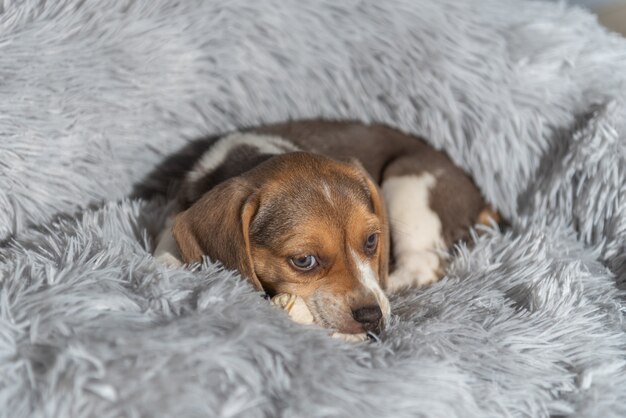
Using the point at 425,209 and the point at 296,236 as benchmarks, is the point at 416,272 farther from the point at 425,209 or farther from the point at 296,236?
the point at 296,236

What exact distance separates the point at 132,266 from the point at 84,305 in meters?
0.31

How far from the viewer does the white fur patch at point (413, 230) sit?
3.26 meters

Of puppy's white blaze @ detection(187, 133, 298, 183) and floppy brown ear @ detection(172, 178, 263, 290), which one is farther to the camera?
puppy's white blaze @ detection(187, 133, 298, 183)

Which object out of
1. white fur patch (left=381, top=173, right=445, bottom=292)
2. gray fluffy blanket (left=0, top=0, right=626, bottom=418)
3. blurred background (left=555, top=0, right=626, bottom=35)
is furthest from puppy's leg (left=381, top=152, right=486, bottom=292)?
blurred background (left=555, top=0, right=626, bottom=35)

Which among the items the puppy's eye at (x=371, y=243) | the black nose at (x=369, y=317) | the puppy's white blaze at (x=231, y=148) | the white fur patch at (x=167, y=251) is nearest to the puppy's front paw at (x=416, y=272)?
the puppy's eye at (x=371, y=243)

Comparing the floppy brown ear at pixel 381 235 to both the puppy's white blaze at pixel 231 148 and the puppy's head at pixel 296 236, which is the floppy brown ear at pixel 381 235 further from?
Result: the puppy's white blaze at pixel 231 148

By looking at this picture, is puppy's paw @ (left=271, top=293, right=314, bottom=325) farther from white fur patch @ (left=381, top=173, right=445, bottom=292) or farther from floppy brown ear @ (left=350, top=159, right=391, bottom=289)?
white fur patch @ (left=381, top=173, right=445, bottom=292)

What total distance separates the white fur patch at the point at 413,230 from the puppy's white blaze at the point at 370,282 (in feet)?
1.47

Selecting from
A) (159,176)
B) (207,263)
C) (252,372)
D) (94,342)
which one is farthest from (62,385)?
(159,176)

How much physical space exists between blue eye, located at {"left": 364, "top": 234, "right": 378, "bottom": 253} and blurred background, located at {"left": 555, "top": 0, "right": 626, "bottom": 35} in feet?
8.03

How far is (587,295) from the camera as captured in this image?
279 cm

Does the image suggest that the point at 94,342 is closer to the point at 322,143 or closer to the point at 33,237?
the point at 33,237

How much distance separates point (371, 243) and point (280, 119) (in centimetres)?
112

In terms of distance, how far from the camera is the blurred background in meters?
4.42
